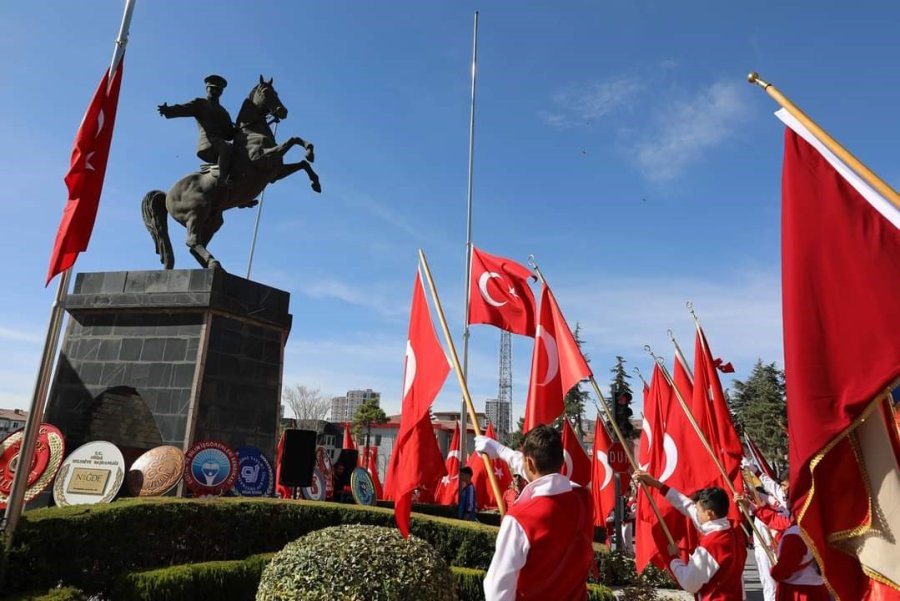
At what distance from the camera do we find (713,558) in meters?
4.55

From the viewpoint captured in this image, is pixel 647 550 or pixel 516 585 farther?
pixel 647 550

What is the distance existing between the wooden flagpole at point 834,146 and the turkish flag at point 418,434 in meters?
3.30

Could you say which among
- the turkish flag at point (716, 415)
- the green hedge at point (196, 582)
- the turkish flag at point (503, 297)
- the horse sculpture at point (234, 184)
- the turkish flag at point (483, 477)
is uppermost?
the horse sculpture at point (234, 184)

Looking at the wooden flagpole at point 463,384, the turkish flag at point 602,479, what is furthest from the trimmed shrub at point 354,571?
→ the turkish flag at point 602,479

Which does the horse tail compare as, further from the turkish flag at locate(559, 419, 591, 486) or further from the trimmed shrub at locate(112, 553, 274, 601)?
the turkish flag at locate(559, 419, 591, 486)

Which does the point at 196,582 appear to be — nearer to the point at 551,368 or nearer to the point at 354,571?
the point at 354,571

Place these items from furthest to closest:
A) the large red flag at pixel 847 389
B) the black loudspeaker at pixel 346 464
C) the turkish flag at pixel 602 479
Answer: the turkish flag at pixel 602 479
the black loudspeaker at pixel 346 464
the large red flag at pixel 847 389

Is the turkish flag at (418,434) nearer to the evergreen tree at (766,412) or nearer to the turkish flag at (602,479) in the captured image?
the turkish flag at (602,479)

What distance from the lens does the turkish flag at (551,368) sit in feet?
21.5

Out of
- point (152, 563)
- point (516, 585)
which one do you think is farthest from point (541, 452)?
point (152, 563)

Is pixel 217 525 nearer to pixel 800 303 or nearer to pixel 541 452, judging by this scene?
pixel 541 452

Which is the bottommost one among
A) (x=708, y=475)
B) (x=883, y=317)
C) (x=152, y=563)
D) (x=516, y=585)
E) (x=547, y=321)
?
(x=152, y=563)

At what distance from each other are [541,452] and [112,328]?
8518mm

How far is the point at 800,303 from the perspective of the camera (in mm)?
2920
